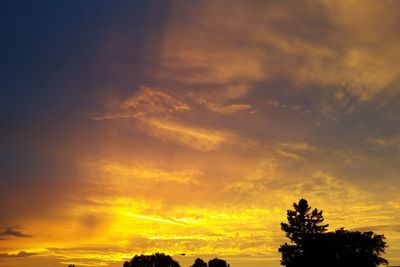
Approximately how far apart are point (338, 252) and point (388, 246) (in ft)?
37.6

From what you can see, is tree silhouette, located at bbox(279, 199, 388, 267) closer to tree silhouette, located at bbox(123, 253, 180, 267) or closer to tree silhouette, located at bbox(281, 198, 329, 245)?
tree silhouette, located at bbox(281, 198, 329, 245)

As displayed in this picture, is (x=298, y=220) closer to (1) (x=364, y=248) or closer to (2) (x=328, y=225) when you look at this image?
(2) (x=328, y=225)

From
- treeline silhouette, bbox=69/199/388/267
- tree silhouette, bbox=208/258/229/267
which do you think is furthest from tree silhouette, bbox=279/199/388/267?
tree silhouette, bbox=208/258/229/267

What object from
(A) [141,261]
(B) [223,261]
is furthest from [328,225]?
(A) [141,261]

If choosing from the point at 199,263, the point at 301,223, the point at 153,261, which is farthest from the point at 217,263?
the point at 301,223

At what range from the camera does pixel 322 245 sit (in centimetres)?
7812

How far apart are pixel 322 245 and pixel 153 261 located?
11847cm

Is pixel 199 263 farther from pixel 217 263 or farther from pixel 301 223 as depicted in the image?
pixel 301 223

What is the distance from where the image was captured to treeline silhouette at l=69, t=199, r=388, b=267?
78.1m

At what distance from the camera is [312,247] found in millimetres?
78250

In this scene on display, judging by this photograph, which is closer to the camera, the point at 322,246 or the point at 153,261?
the point at 322,246

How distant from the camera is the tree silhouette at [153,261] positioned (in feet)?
593

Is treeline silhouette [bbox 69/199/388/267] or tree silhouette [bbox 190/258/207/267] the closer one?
treeline silhouette [bbox 69/199/388/267]

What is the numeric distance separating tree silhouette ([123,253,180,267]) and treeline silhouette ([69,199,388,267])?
108 meters
